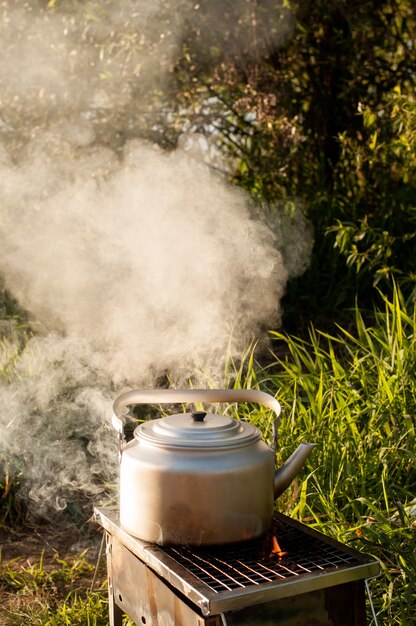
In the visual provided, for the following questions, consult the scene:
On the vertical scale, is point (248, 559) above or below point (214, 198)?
below

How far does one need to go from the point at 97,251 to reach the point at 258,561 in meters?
3.44

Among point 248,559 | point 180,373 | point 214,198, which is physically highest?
point 214,198

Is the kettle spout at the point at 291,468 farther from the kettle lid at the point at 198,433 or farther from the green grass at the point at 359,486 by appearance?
the green grass at the point at 359,486

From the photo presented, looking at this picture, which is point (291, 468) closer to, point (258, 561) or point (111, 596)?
point (258, 561)

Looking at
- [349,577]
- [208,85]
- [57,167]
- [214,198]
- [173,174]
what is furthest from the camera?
[208,85]

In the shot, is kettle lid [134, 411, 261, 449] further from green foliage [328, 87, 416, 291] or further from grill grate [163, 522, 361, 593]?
green foliage [328, 87, 416, 291]

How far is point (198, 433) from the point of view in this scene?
199 centimetres

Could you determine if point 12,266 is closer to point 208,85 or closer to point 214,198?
point 214,198

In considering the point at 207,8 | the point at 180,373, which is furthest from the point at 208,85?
the point at 180,373

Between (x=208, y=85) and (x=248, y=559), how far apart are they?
476 centimetres

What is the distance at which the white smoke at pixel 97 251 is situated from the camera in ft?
13.1

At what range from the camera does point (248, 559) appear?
1966 millimetres

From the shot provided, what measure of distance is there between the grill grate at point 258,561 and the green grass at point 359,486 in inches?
19.3

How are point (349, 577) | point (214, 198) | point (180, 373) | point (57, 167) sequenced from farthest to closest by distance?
point (57, 167), point (214, 198), point (180, 373), point (349, 577)
